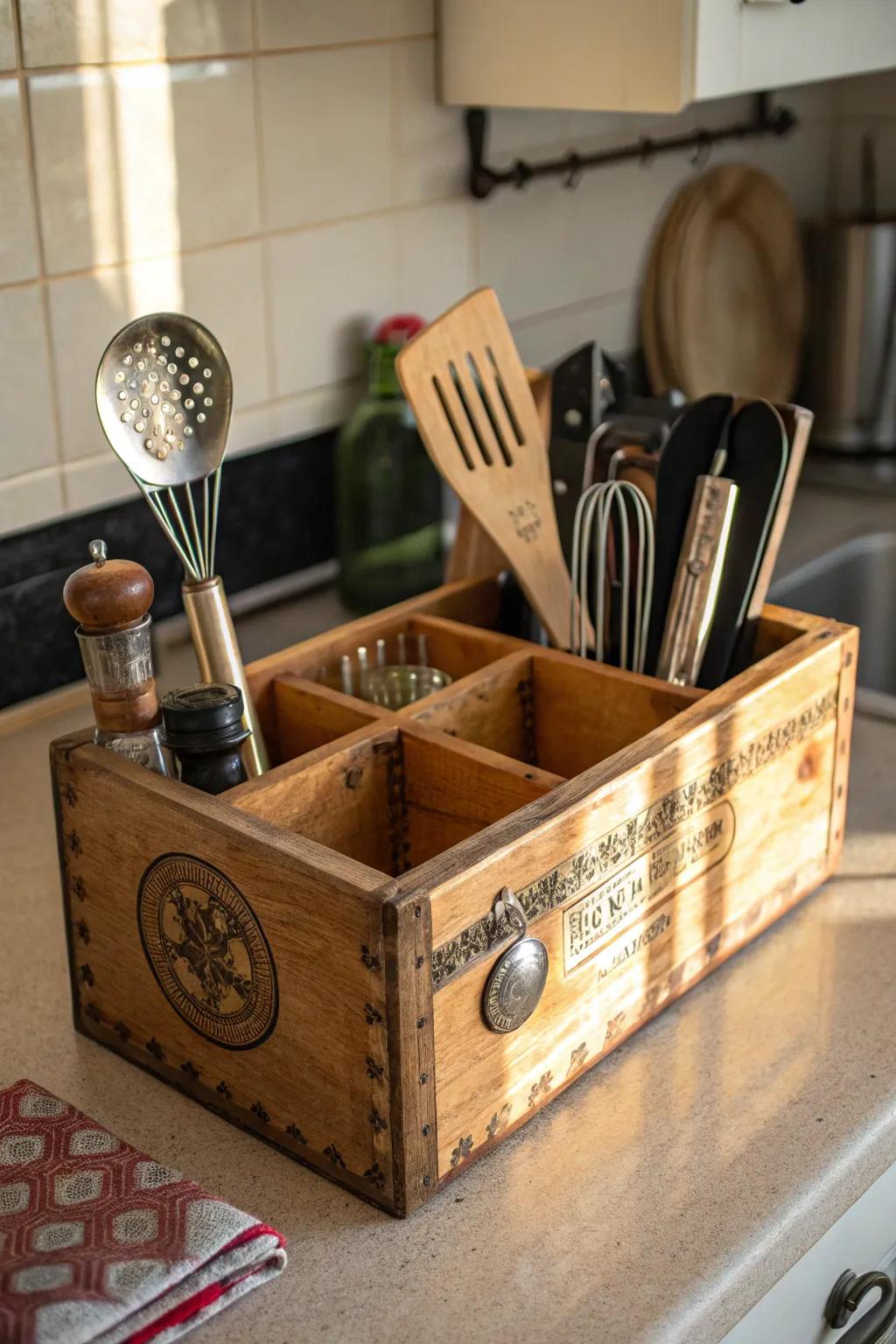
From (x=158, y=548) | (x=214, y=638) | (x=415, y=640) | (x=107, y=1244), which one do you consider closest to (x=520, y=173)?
(x=158, y=548)

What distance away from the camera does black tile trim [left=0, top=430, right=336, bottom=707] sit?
1.10 m

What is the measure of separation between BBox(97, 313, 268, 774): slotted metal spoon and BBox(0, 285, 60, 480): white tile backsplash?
30 cm

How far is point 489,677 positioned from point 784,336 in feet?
3.25


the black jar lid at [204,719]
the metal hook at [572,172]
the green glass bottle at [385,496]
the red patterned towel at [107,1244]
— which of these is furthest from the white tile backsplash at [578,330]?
the red patterned towel at [107,1244]

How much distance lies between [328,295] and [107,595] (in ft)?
2.06

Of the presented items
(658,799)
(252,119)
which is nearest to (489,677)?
(658,799)

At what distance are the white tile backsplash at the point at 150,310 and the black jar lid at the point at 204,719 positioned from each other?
1.46ft

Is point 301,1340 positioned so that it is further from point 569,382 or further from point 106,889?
point 569,382

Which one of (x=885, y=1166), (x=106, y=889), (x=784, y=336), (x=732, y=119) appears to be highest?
(x=732, y=119)

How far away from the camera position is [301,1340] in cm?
59

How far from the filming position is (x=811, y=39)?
1.20m

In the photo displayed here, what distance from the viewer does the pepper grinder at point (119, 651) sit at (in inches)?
26.8

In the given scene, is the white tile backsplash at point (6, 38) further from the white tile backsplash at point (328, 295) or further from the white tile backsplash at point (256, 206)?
the white tile backsplash at point (328, 295)

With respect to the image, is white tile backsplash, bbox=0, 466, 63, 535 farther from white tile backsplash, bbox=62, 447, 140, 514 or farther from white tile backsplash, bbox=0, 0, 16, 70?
white tile backsplash, bbox=0, 0, 16, 70
